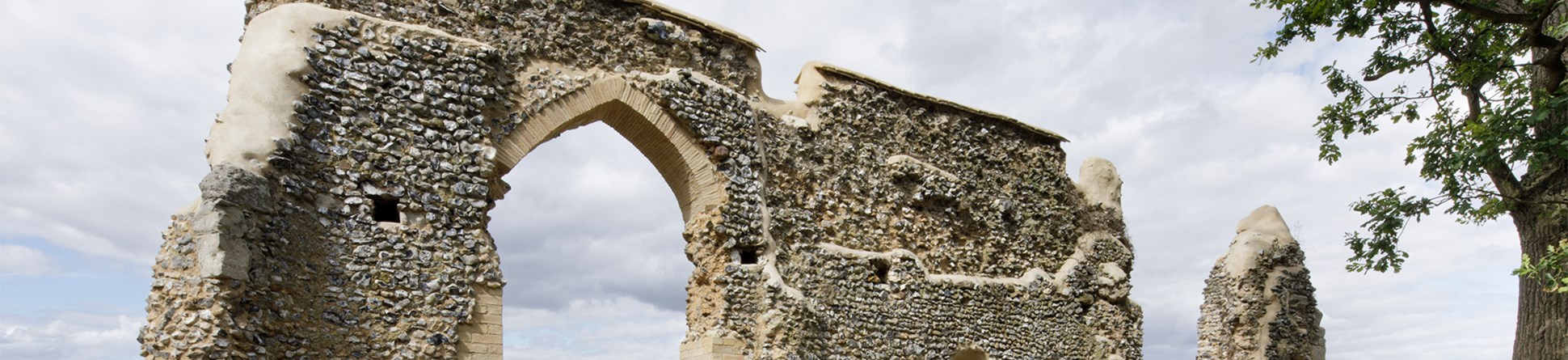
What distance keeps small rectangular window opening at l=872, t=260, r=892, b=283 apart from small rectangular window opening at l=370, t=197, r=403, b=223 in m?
4.94

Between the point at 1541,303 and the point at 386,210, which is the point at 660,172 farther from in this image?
the point at 1541,303

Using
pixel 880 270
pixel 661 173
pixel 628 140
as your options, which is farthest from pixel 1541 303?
pixel 628 140

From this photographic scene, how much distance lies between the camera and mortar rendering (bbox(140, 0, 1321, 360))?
27.5ft

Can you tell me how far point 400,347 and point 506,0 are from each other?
3.24 metres

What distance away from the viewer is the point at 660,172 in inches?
456

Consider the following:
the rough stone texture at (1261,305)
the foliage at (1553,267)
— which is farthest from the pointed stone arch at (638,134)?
the rough stone texture at (1261,305)

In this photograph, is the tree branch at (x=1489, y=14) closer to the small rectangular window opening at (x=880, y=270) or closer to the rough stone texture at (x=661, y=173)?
the rough stone texture at (x=661, y=173)

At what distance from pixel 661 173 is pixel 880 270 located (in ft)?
8.31

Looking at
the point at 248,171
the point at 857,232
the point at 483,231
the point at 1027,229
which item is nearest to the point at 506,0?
the point at 483,231

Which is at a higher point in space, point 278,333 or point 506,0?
point 506,0

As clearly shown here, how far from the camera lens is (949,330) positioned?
12.5m

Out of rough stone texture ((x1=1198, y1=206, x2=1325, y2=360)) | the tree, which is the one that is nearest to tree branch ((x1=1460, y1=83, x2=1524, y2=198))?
the tree

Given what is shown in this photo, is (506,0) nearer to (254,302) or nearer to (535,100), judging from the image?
(535,100)

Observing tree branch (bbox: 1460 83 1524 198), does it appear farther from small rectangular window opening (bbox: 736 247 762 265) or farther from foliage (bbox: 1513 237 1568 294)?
small rectangular window opening (bbox: 736 247 762 265)
